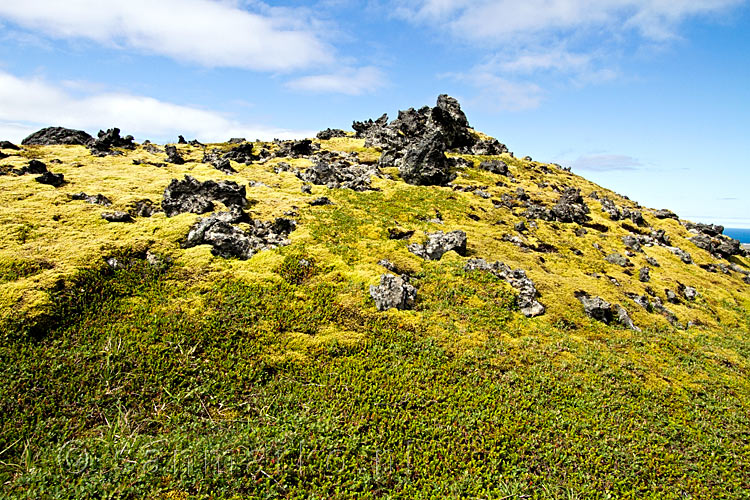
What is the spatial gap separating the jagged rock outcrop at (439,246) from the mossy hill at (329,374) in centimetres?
80

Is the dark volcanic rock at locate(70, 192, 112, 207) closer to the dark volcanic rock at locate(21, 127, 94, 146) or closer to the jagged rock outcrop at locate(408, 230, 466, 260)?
the jagged rock outcrop at locate(408, 230, 466, 260)

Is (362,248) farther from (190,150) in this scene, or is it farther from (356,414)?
(190,150)

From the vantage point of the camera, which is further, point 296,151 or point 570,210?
point 296,151

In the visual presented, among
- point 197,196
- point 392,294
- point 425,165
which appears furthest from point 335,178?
point 392,294

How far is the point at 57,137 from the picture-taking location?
191 ft

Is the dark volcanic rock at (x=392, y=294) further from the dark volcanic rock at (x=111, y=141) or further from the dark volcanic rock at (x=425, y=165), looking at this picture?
the dark volcanic rock at (x=111, y=141)

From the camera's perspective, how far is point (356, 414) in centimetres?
1216

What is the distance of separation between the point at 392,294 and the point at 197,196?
709 inches

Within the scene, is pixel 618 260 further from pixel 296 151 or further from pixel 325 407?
pixel 296 151

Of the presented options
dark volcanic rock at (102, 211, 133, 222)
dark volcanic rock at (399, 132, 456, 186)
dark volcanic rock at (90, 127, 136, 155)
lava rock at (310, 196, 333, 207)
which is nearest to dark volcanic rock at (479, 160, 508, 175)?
dark volcanic rock at (399, 132, 456, 186)

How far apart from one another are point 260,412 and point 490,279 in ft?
51.7

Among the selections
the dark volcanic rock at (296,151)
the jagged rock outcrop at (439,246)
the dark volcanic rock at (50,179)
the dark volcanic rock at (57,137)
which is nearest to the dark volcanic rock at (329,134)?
the dark volcanic rock at (296,151)

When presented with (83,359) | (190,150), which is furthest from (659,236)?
(190,150)

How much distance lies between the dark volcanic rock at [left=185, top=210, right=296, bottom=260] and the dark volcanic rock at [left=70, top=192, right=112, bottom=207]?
8.14m
